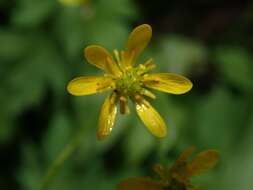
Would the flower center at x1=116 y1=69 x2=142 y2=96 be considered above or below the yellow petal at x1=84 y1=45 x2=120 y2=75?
above

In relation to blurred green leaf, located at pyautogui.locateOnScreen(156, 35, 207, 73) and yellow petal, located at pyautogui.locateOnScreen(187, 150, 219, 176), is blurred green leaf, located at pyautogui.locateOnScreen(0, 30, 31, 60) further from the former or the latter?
yellow petal, located at pyautogui.locateOnScreen(187, 150, 219, 176)

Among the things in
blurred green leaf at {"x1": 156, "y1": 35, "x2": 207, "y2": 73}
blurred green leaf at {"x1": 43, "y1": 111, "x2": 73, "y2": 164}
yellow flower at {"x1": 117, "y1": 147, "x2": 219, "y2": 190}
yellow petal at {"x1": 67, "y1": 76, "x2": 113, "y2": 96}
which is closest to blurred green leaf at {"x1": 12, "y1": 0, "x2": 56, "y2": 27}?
blurred green leaf at {"x1": 43, "y1": 111, "x2": 73, "y2": 164}

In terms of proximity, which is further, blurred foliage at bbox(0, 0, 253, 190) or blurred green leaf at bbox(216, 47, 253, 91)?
blurred green leaf at bbox(216, 47, 253, 91)

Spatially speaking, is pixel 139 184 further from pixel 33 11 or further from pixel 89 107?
pixel 33 11

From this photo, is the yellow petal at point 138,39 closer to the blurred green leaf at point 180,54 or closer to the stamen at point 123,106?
the stamen at point 123,106

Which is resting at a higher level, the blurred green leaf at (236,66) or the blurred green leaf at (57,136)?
the blurred green leaf at (236,66)

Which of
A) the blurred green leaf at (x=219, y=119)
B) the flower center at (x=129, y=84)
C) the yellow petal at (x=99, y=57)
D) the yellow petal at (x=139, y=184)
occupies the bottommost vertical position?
the yellow petal at (x=139, y=184)

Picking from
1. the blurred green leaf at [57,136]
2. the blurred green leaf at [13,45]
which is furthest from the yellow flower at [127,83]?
the blurred green leaf at [13,45]
